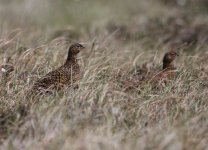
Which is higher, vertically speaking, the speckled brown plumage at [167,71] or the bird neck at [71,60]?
the bird neck at [71,60]

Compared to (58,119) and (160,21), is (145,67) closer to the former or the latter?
(58,119)

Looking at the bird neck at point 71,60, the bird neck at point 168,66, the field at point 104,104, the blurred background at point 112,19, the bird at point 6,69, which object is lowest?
the blurred background at point 112,19

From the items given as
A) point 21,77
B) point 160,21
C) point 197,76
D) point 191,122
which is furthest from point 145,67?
point 160,21

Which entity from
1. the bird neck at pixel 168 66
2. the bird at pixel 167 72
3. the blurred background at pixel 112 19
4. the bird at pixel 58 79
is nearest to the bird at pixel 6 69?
the bird at pixel 58 79

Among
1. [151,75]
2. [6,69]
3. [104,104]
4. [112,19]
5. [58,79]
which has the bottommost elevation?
[112,19]

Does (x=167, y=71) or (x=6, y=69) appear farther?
(x=167, y=71)

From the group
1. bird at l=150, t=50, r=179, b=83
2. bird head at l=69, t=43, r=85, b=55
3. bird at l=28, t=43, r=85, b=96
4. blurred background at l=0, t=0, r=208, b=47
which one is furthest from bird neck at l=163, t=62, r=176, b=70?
→ blurred background at l=0, t=0, r=208, b=47

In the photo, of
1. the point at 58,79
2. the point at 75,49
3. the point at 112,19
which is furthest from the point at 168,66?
the point at 112,19

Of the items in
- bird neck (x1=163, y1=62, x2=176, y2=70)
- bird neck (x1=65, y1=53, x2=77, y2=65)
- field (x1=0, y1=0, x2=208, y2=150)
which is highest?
bird neck (x1=65, y1=53, x2=77, y2=65)

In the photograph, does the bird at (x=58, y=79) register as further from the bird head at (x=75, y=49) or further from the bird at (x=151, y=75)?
the bird at (x=151, y=75)

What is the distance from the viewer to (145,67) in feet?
26.1

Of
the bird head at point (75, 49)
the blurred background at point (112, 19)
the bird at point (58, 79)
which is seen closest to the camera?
the bird at point (58, 79)

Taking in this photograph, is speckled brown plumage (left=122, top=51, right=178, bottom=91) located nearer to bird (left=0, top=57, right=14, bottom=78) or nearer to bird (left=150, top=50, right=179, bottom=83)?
bird (left=150, top=50, right=179, bottom=83)

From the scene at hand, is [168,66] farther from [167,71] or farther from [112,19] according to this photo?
[112,19]
